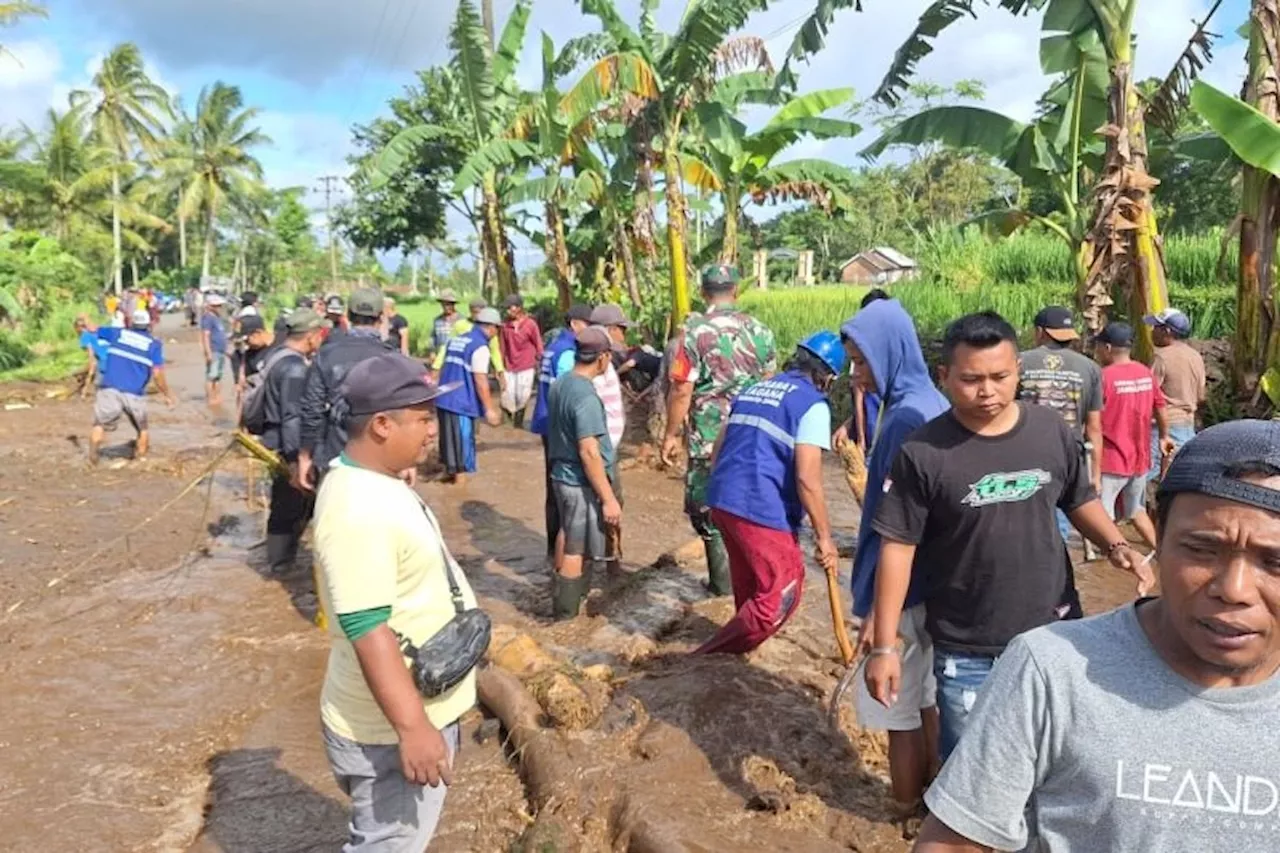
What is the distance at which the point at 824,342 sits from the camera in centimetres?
408

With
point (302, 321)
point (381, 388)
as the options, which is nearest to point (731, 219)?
point (302, 321)

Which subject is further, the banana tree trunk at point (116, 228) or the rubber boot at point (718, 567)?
the banana tree trunk at point (116, 228)

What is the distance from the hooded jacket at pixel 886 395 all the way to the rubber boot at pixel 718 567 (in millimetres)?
2448

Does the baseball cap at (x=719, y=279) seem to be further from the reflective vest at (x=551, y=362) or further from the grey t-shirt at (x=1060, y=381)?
the grey t-shirt at (x=1060, y=381)

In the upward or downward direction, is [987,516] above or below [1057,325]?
below

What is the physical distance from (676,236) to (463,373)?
4.19m

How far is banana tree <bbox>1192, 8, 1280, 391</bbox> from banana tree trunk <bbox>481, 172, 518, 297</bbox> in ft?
38.2

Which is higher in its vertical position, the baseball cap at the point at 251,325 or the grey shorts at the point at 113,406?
the baseball cap at the point at 251,325

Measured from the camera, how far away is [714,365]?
5.84 metres

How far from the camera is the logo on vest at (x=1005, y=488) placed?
2689 mm

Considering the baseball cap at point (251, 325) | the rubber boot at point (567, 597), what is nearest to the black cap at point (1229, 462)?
the rubber boot at point (567, 597)

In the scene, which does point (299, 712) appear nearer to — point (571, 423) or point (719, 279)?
point (571, 423)

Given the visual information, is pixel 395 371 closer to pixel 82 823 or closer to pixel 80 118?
pixel 82 823

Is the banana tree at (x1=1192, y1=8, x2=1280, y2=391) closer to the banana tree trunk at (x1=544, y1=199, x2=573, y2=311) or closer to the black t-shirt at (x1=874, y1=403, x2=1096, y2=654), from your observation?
the black t-shirt at (x1=874, y1=403, x2=1096, y2=654)
